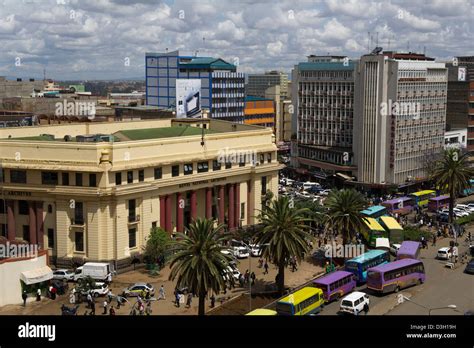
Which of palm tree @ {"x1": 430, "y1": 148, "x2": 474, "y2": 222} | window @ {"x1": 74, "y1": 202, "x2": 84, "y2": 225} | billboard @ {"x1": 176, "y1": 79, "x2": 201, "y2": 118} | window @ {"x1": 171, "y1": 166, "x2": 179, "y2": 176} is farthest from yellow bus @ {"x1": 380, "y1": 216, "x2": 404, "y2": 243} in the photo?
billboard @ {"x1": 176, "y1": 79, "x2": 201, "y2": 118}

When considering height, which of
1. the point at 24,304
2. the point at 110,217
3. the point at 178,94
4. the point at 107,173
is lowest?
the point at 24,304

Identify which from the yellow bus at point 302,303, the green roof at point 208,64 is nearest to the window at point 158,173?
the yellow bus at point 302,303

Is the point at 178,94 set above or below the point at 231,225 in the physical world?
above

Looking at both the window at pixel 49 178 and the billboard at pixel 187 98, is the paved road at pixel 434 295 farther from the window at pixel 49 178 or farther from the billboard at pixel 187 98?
the billboard at pixel 187 98

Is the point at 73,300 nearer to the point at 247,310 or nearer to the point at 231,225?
the point at 247,310

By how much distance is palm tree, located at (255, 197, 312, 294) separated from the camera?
4834 cm

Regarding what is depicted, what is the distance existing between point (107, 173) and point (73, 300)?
1312 cm

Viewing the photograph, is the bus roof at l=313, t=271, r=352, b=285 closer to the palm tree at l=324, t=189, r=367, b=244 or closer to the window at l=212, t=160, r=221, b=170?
the palm tree at l=324, t=189, r=367, b=244

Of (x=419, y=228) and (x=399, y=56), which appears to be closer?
(x=419, y=228)

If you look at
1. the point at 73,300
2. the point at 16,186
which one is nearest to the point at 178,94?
the point at 16,186

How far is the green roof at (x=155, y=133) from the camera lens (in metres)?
70.8

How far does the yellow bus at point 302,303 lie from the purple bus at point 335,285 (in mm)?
1771

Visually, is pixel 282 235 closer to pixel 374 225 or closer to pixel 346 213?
pixel 346 213

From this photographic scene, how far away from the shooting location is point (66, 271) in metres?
55.1
